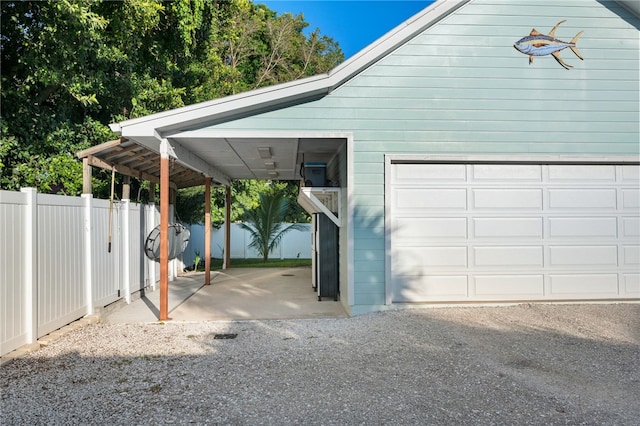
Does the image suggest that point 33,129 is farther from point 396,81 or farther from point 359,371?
point 359,371

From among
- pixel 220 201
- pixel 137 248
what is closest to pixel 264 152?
pixel 137 248

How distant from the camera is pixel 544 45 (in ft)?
21.3

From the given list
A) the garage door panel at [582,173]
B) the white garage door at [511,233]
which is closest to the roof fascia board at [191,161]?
the white garage door at [511,233]

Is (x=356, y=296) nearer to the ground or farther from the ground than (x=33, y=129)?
nearer to the ground

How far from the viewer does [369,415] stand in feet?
10.3

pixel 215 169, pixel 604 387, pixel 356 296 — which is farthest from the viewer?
pixel 215 169

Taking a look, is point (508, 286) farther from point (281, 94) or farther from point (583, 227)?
point (281, 94)

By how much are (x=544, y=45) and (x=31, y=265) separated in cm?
706

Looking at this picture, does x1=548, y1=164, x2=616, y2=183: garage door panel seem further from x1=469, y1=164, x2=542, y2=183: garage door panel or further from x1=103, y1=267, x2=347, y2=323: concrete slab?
x1=103, y1=267, x2=347, y2=323: concrete slab

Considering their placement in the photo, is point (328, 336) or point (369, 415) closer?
point (369, 415)

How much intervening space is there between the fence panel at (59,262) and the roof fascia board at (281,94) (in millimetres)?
1275

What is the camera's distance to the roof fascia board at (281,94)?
19.5 ft

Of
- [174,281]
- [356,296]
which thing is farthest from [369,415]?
[174,281]

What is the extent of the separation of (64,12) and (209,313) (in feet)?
16.6
